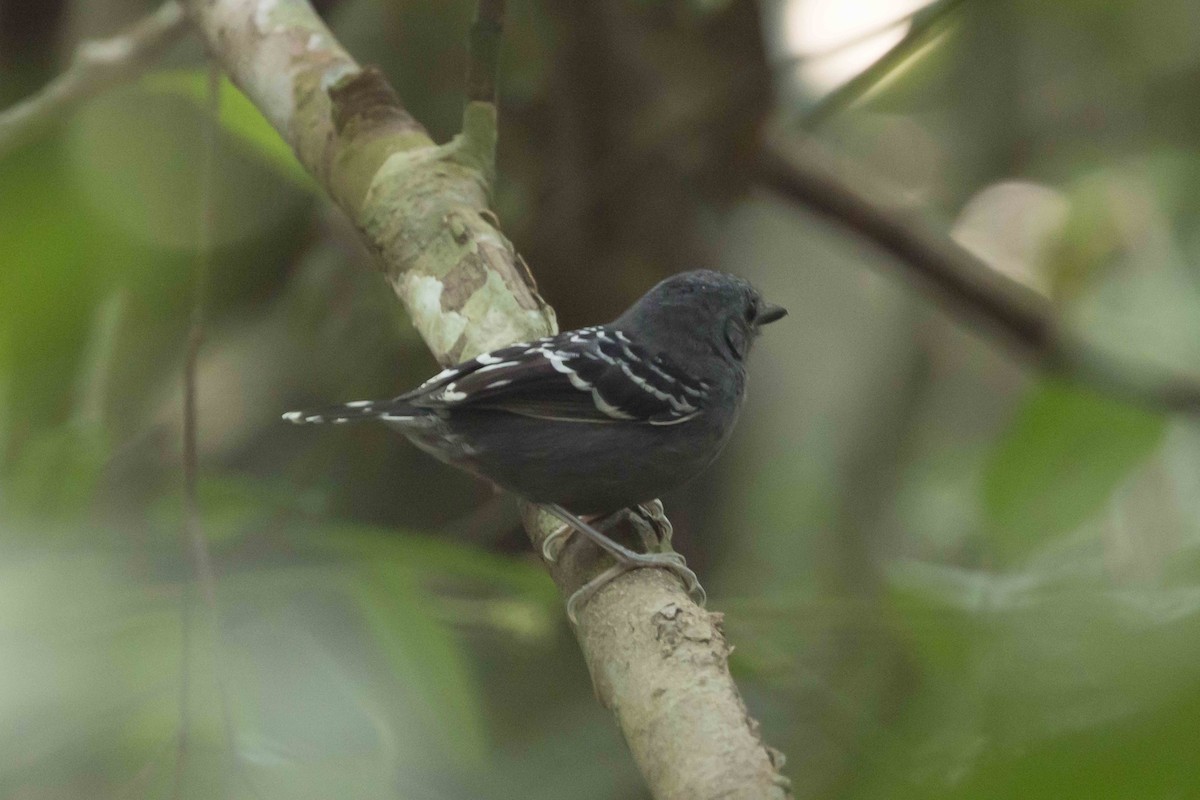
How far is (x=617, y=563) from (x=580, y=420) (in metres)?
0.53

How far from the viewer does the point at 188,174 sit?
4281 millimetres

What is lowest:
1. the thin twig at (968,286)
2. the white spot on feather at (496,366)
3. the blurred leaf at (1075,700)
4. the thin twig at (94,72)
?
the thin twig at (968,286)

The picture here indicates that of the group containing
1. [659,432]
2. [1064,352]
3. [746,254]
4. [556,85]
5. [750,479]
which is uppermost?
[556,85]

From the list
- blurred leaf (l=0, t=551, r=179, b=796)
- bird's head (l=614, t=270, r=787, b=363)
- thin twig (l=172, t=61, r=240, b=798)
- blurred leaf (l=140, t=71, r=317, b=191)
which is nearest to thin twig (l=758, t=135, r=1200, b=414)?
bird's head (l=614, t=270, r=787, b=363)

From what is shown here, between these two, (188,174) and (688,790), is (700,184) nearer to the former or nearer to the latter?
(188,174)

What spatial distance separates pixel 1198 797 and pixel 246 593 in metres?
2.29

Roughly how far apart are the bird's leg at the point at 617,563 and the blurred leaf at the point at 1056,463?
700 millimetres

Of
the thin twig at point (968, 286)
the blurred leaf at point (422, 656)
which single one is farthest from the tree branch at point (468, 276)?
the thin twig at point (968, 286)

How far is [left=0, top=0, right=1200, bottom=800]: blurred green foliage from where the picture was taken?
2137 mm

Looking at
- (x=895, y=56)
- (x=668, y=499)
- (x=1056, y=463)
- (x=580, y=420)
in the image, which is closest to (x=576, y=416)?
(x=580, y=420)

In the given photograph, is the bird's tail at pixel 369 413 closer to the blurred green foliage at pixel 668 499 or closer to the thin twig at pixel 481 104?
the blurred green foliage at pixel 668 499

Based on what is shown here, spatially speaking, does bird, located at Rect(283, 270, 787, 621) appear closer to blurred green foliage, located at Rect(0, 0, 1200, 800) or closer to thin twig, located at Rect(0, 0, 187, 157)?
blurred green foliage, located at Rect(0, 0, 1200, 800)

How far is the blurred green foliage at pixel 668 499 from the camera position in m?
2.14

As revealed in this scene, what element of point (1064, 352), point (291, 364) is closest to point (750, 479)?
point (1064, 352)
